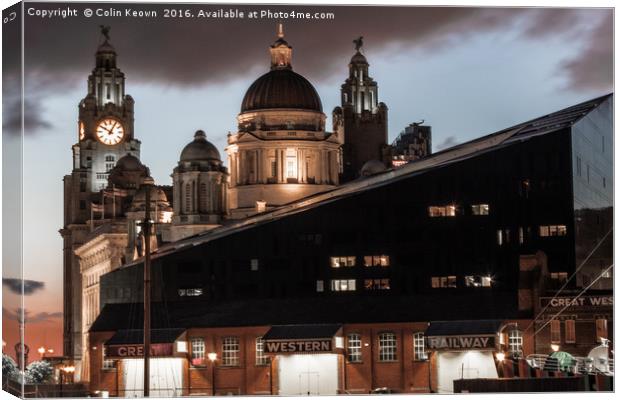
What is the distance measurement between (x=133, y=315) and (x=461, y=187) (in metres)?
21.3

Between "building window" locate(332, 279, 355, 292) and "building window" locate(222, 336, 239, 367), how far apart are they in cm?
686

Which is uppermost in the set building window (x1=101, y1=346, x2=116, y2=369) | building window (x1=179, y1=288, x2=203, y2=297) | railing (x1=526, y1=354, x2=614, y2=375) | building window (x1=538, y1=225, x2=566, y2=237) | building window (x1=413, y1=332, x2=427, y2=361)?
building window (x1=538, y1=225, x2=566, y2=237)

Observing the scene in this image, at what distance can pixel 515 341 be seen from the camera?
11719 centimetres

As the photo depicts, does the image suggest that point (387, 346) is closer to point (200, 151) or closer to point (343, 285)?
point (343, 285)

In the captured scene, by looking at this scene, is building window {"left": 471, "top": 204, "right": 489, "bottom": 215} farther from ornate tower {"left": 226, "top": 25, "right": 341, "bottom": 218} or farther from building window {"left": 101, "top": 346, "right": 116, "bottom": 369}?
ornate tower {"left": 226, "top": 25, "right": 341, "bottom": 218}

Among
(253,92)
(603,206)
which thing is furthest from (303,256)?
(253,92)

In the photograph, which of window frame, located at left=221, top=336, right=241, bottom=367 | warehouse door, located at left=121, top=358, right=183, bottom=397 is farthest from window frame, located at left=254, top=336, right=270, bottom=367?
warehouse door, located at left=121, top=358, right=183, bottom=397

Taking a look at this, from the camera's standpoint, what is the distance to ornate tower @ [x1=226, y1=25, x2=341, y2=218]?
182 metres

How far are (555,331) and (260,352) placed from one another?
18.0 m

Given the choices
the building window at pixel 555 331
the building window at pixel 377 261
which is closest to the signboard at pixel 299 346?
the building window at pixel 377 261

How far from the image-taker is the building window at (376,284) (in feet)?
408

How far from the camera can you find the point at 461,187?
404 ft

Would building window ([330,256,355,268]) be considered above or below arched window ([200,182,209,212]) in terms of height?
below

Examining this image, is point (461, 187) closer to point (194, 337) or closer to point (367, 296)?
point (367, 296)
